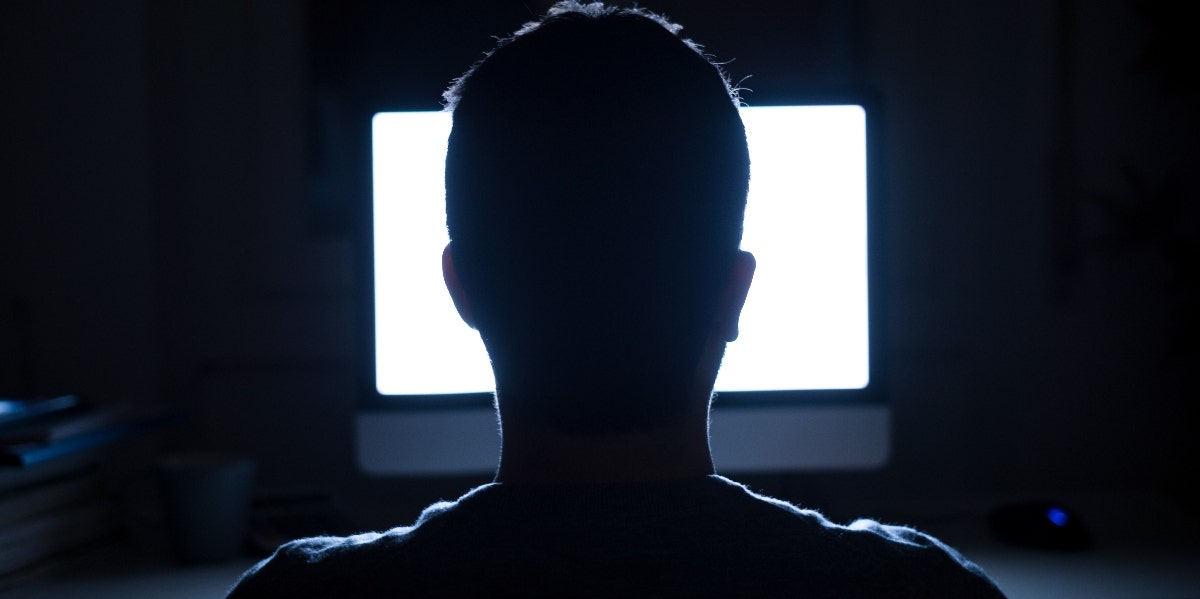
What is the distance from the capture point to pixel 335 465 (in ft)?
4.91

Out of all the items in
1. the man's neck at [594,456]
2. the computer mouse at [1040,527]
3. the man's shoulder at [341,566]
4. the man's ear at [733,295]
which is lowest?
the computer mouse at [1040,527]

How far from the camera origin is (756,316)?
3.83 feet

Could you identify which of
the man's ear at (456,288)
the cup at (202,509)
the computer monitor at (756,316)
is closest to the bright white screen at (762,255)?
the computer monitor at (756,316)

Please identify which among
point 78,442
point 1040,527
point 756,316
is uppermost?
point 756,316

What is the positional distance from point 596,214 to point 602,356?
9 cm

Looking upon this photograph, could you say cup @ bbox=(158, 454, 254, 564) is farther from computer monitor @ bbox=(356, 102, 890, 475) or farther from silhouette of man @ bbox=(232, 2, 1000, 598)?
silhouette of man @ bbox=(232, 2, 1000, 598)

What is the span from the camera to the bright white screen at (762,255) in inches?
45.8

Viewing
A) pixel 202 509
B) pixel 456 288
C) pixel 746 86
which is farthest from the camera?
pixel 746 86

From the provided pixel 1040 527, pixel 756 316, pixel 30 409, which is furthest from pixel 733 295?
pixel 30 409

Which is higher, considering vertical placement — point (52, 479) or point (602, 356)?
point (602, 356)

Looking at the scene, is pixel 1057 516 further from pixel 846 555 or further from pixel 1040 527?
pixel 846 555

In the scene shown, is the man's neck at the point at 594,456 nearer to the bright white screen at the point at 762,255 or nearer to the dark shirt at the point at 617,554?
the dark shirt at the point at 617,554

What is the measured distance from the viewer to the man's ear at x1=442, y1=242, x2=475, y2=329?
0.62 meters

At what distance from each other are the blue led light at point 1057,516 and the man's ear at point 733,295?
68 cm
